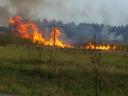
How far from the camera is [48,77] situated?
22922 mm

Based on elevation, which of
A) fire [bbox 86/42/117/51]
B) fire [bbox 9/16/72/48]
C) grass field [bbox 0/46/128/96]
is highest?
fire [bbox 9/16/72/48]

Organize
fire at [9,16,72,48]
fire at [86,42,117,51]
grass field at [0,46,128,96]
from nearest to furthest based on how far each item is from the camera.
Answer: fire at [86,42,117,51] < grass field at [0,46,128,96] < fire at [9,16,72,48]

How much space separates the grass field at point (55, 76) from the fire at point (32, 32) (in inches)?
500

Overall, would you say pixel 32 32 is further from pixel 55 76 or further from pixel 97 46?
pixel 97 46

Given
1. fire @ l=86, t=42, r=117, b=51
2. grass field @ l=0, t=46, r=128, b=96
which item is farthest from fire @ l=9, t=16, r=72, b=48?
grass field @ l=0, t=46, r=128, b=96

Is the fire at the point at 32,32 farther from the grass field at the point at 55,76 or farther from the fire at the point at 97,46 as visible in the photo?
the grass field at the point at 55,76

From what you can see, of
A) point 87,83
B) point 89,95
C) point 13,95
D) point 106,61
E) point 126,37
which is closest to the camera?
point 13,95

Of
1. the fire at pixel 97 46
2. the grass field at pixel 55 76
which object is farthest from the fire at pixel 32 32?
the grass field at pixel 55 76

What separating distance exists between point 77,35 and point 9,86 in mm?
27758

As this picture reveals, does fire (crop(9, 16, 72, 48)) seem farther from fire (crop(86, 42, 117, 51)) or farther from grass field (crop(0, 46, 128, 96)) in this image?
grass field (crop(0, 46, 128, 96))

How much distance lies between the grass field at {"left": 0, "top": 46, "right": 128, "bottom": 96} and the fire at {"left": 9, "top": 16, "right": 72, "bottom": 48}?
12706 mm

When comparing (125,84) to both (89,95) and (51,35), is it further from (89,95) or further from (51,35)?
(51,35)

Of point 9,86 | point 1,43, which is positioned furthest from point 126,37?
point 9,86

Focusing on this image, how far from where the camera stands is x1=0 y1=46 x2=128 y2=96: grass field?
20.0 meters
